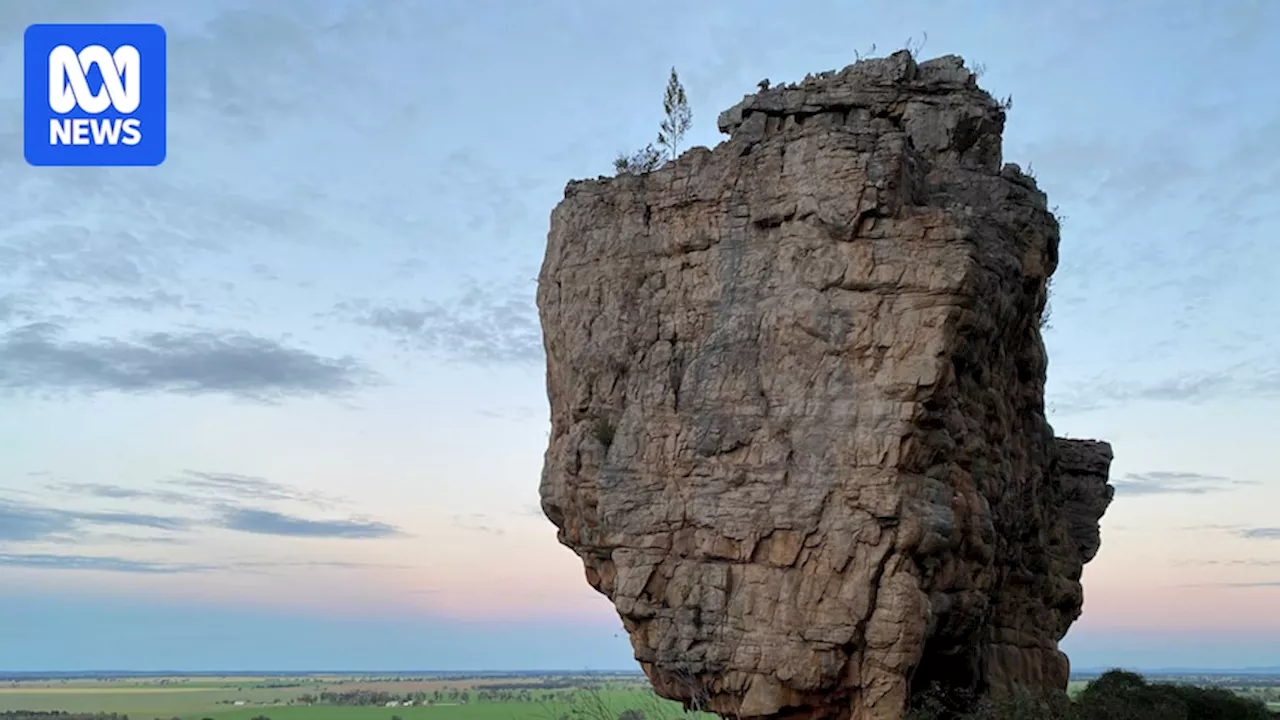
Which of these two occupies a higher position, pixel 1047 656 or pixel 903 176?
pixel 903 176

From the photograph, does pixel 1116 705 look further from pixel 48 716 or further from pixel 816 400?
pixel 48 716

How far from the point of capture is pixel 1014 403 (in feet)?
81.5

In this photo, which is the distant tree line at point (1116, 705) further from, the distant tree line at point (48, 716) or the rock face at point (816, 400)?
the distant tree line at point (48, 716)

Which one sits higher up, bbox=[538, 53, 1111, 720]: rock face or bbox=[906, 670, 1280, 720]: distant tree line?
bbox=[538, 53, 1111, 720]: rock face

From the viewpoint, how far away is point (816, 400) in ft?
67.7

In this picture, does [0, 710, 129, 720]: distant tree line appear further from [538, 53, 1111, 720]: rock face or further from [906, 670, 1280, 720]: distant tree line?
[906, 670, 1280, 720]: distant tree line

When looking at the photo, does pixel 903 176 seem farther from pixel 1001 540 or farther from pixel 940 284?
pixel 1001 540

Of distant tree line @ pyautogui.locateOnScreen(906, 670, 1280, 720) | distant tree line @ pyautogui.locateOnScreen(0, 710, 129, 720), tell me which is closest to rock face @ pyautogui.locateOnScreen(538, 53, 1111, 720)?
distant tree line @ pyautogui.locateOnScreen(906, 670, 1280, 720)

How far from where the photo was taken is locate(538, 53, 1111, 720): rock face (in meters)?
19.8

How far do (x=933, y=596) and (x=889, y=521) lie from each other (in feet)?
5.97

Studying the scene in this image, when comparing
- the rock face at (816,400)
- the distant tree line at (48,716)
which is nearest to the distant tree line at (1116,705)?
the rock face at (816,400)

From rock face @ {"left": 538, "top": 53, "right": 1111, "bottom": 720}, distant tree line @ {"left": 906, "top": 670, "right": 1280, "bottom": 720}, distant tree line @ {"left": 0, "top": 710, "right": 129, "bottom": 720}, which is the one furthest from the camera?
distant tree line @ {"left": 0, "top": 710, "right": 129, "bottom": 720}

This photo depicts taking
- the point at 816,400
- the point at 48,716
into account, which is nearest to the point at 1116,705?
the point at 816,400

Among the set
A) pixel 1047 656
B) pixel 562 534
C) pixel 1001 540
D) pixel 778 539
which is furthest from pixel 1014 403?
pixel 562 534
